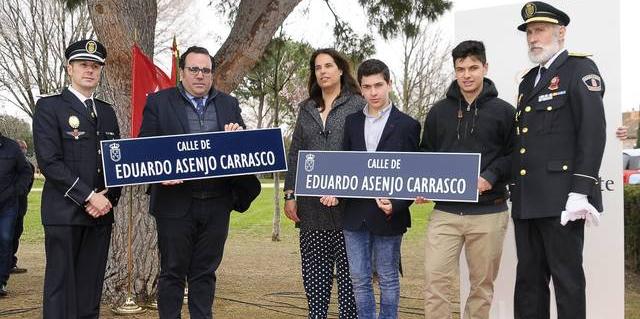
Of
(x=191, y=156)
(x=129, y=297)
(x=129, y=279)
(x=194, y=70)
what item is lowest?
(x=129, y=297)

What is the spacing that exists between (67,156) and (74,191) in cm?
24

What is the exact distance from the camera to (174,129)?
13.7 ft

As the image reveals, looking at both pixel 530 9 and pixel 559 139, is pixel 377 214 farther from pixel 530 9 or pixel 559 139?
pixel 530 9

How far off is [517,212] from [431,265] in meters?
0.65

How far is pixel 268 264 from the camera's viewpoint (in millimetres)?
9664

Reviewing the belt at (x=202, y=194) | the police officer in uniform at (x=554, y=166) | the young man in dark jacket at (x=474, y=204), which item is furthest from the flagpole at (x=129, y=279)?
the police officer in uniform at (x=554, y=166)

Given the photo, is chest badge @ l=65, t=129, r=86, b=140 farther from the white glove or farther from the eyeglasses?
the white glove

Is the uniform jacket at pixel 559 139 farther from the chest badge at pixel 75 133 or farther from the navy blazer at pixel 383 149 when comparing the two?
the chest badge at pixel 75 133

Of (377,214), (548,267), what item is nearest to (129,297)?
(377,214)

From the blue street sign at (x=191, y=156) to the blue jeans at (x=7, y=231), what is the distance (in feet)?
12.6

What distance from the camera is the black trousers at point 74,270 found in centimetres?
408

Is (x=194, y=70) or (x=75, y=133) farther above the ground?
(x=194, y=70)

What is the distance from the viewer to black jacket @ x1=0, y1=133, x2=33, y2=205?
733cm

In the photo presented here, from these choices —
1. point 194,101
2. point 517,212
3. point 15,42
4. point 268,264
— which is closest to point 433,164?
point 517,212
